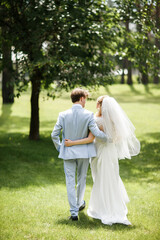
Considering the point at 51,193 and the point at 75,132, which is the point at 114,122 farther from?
the point at 51,193

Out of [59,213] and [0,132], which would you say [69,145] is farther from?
[0,132]

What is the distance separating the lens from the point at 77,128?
17.1ft

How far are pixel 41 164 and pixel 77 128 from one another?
5.71 metres

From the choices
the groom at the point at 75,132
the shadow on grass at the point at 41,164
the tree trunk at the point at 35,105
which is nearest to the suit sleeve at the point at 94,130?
the groom at the point at 75,132

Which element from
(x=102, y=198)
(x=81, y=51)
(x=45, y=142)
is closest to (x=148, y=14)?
(x=81, y=51)

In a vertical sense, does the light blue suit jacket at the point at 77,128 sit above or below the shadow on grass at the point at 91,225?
above

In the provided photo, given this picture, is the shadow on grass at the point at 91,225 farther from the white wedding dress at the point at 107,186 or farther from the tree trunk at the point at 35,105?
the tree trunk at the point at 35,105

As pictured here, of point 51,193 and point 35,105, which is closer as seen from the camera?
point 51,193

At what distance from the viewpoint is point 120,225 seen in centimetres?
509

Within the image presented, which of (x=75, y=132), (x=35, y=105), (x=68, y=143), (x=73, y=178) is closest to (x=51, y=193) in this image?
(x=73, y=178)

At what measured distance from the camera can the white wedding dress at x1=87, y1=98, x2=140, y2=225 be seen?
207 inches

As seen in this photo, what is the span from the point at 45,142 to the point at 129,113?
11485 millimetres

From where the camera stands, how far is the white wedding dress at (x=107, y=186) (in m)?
5.26

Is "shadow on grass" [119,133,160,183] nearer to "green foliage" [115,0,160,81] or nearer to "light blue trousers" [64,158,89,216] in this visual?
"green foliage" [115,0,160,81]
